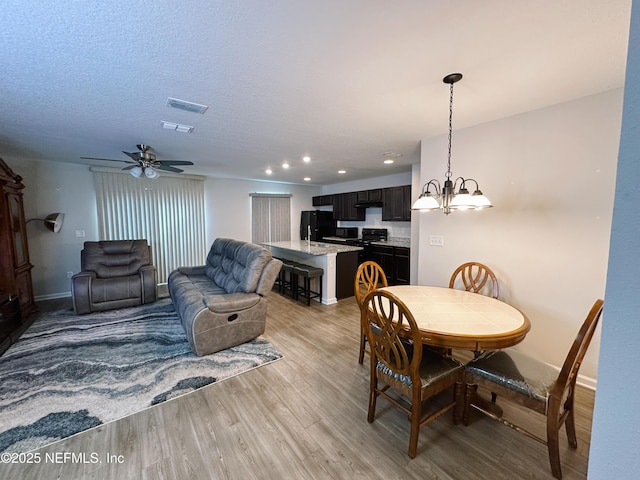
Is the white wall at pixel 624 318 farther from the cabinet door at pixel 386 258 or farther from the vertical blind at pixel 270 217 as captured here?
the vertical blind at pixel 270 217

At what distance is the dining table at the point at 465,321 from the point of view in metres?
1.55

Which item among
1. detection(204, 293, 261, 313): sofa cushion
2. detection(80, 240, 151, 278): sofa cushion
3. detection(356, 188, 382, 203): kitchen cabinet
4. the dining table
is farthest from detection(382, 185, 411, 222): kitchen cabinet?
detection(80, 240, 151, 278): sofa cushion

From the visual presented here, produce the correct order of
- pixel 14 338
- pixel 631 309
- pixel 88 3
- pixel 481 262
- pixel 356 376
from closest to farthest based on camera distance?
pixel 631 309, pixel 88 3, pixel 356 376, pixel 481 262, pixel 14 338

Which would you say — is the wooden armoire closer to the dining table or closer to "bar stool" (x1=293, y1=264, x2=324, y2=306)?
"bar stool" (x1=293, y1=264, x2=324, y2=306)

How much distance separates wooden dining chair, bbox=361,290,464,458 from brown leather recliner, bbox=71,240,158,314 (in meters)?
3.80

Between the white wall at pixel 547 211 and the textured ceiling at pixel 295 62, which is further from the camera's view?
the white wall at pixel 547 211

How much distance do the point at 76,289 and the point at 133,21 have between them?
3.79 meters

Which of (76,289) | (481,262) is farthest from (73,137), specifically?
(481,262)

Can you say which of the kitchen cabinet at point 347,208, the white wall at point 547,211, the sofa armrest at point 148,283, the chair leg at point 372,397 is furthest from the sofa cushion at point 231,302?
the kitchen cabinet at point 347,208

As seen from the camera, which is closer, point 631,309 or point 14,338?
point 631,309

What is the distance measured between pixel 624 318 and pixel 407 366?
1212mm

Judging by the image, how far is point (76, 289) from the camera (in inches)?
141

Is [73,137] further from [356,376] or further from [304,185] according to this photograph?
[304,185]

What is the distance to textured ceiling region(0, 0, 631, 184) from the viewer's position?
1.21 meters
